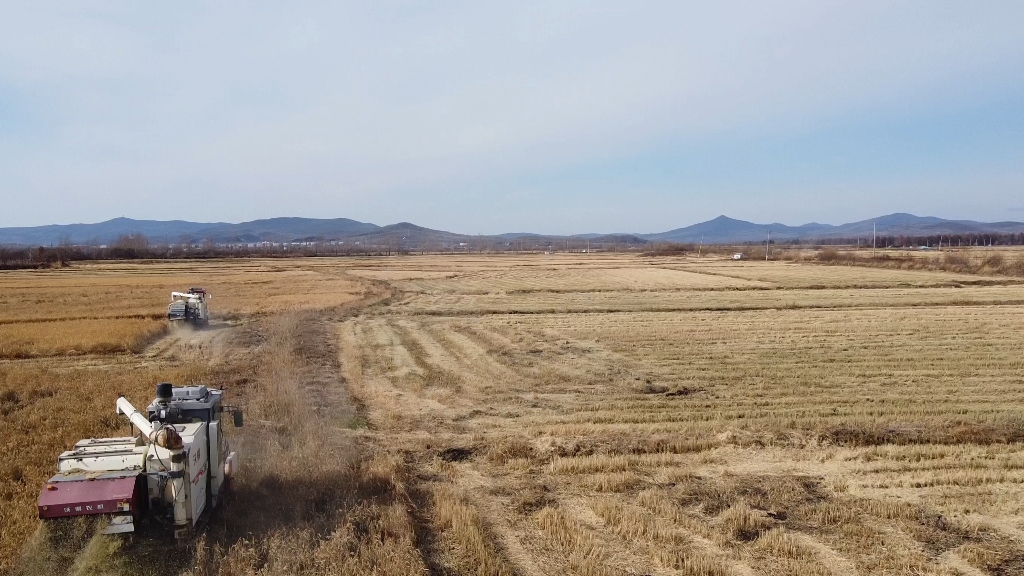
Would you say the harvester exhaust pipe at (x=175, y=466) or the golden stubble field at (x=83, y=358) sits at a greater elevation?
the harvester exhaust pipe at (x=175, y=466)

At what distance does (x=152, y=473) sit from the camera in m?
5.95

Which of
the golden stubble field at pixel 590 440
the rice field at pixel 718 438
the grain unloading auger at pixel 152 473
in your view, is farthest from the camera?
the rice field at pixel 718 438

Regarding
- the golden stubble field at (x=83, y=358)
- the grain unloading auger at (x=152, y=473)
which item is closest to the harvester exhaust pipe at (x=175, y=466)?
the grain unloading auger at (x=152, y=473)

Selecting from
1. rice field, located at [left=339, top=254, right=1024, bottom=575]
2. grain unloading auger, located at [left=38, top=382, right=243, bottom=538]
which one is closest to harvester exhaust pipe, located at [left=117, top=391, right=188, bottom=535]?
grain unloading auger, located at [left=38, top=382, right=243, bottom=538]

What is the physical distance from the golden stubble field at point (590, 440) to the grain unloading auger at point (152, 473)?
22.9 inches

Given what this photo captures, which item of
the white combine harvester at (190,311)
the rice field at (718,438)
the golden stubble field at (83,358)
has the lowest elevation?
the rice field at (718,438)

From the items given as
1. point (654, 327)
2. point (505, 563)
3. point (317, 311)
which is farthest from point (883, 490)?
point (317, 311)

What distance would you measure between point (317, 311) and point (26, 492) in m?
23.5

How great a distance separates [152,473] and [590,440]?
6799 millimetres

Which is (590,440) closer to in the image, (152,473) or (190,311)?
(152,473)

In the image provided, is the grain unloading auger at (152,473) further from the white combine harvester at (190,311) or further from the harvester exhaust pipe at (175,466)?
the white combine harvester at (190,311)

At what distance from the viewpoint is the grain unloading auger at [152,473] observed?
5539 mm

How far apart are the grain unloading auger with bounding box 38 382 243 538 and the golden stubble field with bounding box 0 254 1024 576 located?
580 mm

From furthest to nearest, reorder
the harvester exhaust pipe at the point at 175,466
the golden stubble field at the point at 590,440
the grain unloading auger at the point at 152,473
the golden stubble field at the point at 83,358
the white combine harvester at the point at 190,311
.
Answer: the white combine harvester at the point at 190,311
the golden stubble field at the point at 83,358
the golden stubble field at the point at 590,440
the harvester exhaust pipe at the point at 175,466
the grain unloading auger at the point at 152,473
